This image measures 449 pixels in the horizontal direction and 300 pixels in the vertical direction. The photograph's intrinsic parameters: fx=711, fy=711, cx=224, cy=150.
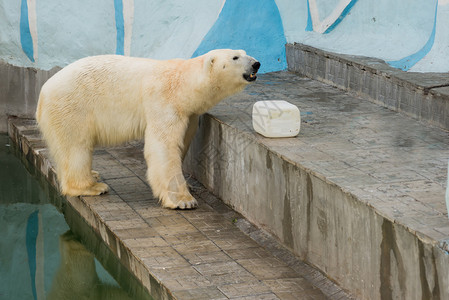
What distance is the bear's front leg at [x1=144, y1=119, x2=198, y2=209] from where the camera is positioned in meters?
5.54

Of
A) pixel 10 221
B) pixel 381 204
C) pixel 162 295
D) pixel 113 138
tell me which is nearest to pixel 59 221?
pixel 10 221

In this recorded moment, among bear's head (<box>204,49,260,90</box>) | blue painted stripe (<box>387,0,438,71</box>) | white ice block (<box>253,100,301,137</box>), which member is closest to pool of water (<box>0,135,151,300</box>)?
white ice block (<box>253,100,301,137</box>)

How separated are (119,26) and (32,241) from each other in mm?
3114

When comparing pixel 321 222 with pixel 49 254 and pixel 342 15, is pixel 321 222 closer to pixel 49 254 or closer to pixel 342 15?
pixel 49 254

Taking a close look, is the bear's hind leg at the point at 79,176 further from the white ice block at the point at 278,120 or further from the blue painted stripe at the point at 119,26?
the blue painted stripe at the point at 119,26

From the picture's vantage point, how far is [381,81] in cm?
641

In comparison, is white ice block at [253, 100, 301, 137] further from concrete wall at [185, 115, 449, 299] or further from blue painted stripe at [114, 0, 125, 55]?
blue painted stripe at [114, 0, 125, 55]

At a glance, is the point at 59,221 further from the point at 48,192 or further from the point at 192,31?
the point at 192,31

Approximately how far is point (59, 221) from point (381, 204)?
3287mm

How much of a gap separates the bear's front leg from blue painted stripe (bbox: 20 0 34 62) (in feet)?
10.2

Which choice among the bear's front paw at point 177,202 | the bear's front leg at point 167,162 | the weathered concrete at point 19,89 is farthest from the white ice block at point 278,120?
the weathered concrete at point 19,89

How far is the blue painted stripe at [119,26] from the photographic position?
7965 millimetres

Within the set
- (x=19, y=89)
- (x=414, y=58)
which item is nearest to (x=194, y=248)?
(x=414, y=58)

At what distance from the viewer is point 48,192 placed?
6738mm
